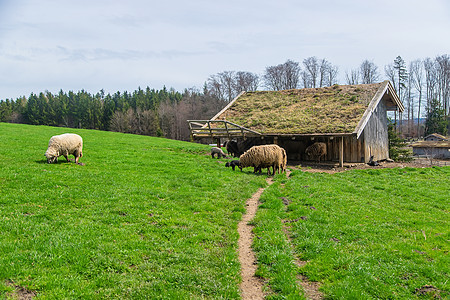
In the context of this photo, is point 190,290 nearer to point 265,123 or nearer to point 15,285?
point 15,285

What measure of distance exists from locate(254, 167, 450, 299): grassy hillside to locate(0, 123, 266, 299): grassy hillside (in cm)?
112

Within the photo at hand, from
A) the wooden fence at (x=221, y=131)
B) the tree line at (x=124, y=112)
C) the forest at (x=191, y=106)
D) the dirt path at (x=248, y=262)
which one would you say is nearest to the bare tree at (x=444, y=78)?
the forest at (x=191, y=106)

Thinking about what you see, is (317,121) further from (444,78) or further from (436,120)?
(444,78)

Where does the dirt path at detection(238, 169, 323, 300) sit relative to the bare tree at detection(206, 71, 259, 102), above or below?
below

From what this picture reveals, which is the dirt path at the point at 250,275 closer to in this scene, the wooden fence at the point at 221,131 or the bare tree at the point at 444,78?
the wooden fence at the point at 221,131

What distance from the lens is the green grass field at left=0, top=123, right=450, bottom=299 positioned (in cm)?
545

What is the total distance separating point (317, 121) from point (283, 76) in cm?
4684

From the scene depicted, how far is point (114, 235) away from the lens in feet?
23.6

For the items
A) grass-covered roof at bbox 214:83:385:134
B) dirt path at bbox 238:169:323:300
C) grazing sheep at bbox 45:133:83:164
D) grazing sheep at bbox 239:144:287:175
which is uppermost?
grass-covered roof at bbox 214:83:385:134

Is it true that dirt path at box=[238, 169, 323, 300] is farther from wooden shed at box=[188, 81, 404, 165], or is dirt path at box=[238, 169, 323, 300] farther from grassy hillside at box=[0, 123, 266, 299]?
wooden shed at box=[188, 81, 404, 165]

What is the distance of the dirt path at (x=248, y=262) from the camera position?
568cm

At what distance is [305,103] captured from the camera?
28500mm

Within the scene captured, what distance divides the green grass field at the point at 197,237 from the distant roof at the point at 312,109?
1057 cm

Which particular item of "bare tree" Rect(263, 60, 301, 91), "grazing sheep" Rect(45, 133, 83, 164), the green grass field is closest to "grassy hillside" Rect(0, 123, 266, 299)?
the green grass field
